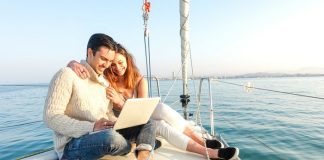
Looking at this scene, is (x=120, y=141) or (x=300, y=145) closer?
(x=120, y=141)

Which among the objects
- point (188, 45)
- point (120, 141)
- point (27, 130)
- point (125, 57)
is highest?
point (188, 45)

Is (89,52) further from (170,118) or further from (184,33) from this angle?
(184,33)

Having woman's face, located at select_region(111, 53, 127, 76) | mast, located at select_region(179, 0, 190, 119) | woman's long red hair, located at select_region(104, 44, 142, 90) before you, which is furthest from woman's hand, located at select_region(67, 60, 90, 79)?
mast, located at select_region(179, 0, 190, 119)

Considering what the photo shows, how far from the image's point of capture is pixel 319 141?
6.02 metres

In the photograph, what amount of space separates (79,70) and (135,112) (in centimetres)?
59

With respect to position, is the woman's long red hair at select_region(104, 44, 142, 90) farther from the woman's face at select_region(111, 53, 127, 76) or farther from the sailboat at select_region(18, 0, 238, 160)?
the sailboat at select_region(18, 0, 238, 160)

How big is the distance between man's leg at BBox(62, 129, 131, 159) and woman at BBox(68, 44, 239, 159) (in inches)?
20.6

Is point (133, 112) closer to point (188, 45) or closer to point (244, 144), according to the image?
point (188, 45)

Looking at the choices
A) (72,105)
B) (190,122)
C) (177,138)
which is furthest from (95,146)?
(190,122)

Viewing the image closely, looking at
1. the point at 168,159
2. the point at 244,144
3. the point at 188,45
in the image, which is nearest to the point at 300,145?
the point at 244,144

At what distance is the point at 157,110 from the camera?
286 centimetres

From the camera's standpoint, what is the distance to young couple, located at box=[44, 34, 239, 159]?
6.68 ft

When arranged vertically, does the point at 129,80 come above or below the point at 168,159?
above

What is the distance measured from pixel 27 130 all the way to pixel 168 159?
7.06 m
